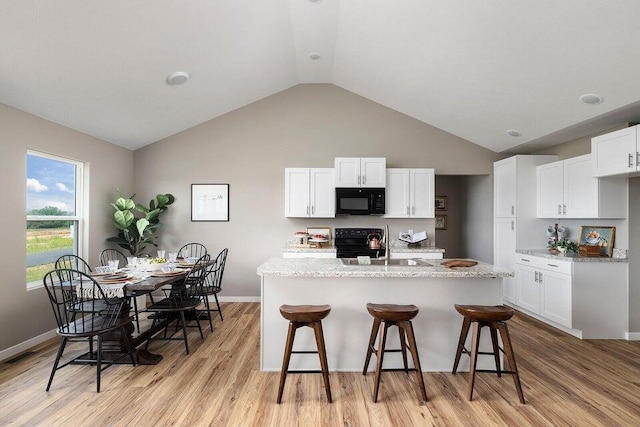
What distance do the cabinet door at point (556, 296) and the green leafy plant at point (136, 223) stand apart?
5366 millimetres

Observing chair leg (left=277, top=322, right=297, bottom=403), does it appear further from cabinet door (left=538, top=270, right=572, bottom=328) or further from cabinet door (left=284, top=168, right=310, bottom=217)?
cabinet door (left=538, top=270, right=572, bottom=328)

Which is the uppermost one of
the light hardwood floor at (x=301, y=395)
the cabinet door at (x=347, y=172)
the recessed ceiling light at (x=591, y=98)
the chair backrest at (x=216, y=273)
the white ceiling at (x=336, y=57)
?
the white ceiling at (x=336, y=57)

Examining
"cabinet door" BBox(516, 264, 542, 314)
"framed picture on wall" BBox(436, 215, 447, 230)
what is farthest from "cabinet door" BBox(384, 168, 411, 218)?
"framed picture on wall" BBox(436, 215, 447, 230)

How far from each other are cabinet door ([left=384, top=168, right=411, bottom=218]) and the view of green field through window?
4285 millimetres

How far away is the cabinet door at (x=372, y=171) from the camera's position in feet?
16.1

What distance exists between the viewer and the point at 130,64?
10.8 feet

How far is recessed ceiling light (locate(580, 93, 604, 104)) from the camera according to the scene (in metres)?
3.19

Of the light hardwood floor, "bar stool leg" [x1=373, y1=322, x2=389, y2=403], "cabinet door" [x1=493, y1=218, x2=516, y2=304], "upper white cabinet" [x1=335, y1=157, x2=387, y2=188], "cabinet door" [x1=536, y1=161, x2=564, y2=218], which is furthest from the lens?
"upper white cabinet" [x1=335, y1=157, x2=387, y2=188]

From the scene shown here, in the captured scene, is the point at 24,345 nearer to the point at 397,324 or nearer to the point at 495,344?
the point at 397,324

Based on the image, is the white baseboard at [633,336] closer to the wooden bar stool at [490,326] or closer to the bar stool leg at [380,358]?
the wooden bar stool at [490,326]

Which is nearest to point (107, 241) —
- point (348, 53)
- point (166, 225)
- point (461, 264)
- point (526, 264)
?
point (166, 225)

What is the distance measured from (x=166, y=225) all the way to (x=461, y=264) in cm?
454

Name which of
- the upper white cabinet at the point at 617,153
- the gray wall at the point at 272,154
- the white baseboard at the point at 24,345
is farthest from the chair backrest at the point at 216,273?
the upper white cabinet at the point at 617,153

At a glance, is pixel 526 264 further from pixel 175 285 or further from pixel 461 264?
pixel 175 285
